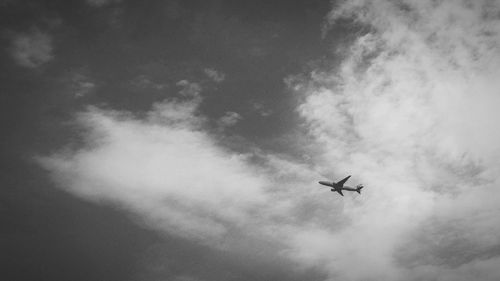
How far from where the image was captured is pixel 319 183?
3994 inches

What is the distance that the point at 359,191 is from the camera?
107438mm

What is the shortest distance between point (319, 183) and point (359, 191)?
14.9 meters
